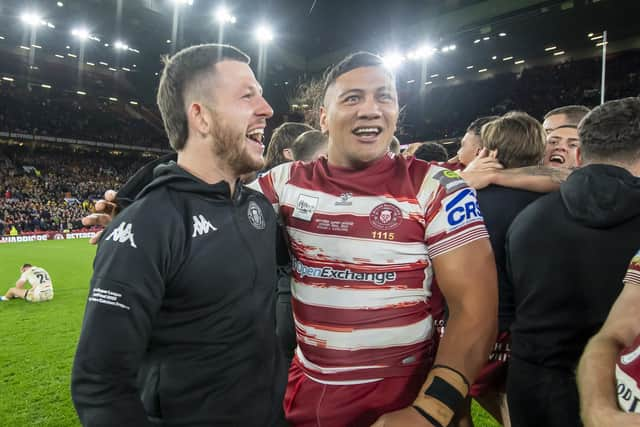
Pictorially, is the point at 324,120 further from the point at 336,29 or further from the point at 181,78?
the point at 336,29

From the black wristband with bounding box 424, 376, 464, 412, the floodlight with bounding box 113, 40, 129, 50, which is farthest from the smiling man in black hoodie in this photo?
the floodlight with bounding box 113, 40, 129, 50

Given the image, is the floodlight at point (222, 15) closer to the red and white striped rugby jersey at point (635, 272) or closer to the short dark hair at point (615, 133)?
the short dark hair at point (615, 133)

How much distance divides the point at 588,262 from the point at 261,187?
1.57 m

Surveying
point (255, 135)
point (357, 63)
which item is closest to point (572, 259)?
point (357, 63)

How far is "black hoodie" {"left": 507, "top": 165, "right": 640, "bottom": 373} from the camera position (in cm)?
186

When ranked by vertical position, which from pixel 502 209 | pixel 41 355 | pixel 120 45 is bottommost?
pixel 41 355

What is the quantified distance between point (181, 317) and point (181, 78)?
Answer: 0.96 metres

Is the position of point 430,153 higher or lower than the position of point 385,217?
higher

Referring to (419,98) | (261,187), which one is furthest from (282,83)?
(261,187)

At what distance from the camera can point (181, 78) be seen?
1.75m

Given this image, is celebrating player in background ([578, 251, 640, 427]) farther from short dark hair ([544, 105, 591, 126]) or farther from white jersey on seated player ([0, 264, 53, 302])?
white jersey on seated player ([0, 264, 53, 302])

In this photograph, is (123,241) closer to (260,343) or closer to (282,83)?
(260,343)

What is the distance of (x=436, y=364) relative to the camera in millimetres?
1586

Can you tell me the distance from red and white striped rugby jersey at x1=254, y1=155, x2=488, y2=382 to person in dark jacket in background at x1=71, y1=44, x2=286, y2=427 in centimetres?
18
